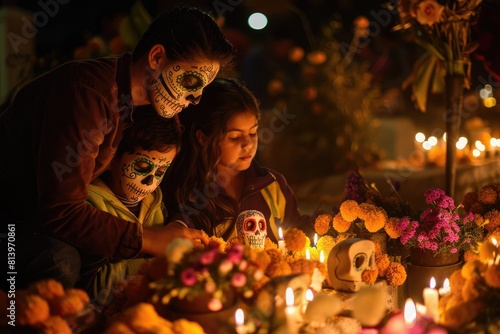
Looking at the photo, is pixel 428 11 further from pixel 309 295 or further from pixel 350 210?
pixel 309 295

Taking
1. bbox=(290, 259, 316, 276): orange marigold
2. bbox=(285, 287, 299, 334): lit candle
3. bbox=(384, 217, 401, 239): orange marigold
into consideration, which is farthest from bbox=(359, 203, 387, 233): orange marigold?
bbox=(285, 287, 299, 334): lit candle

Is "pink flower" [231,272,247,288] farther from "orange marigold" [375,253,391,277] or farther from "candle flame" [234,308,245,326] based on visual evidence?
"orange marigold" [375,253,391,277]

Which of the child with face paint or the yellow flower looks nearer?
the child with face paint

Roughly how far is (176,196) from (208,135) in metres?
0.31

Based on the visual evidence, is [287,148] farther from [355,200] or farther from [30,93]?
[30,93]

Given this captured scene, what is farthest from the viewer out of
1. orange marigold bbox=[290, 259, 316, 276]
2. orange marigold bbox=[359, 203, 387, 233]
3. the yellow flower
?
the yellow flower

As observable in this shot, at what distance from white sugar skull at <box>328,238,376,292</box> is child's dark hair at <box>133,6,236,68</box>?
854 millimetres

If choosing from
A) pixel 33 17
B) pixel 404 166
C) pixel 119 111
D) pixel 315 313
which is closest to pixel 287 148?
pixel 404 166

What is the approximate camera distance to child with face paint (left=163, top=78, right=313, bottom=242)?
2.89 m

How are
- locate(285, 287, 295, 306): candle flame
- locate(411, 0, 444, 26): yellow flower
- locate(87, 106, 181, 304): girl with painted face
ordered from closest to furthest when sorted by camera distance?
locate(285, 287, 295, 306): candle flame → locate(87, 106, 181, 304): girl with painted face → locate(411, 0, 444, 26): yellow flower

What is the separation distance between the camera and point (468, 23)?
331 cm

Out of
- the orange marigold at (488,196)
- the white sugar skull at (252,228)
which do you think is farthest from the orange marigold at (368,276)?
the orange marigold at (488,196)

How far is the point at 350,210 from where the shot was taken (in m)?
2.73

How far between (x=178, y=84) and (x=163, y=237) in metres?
0.57
